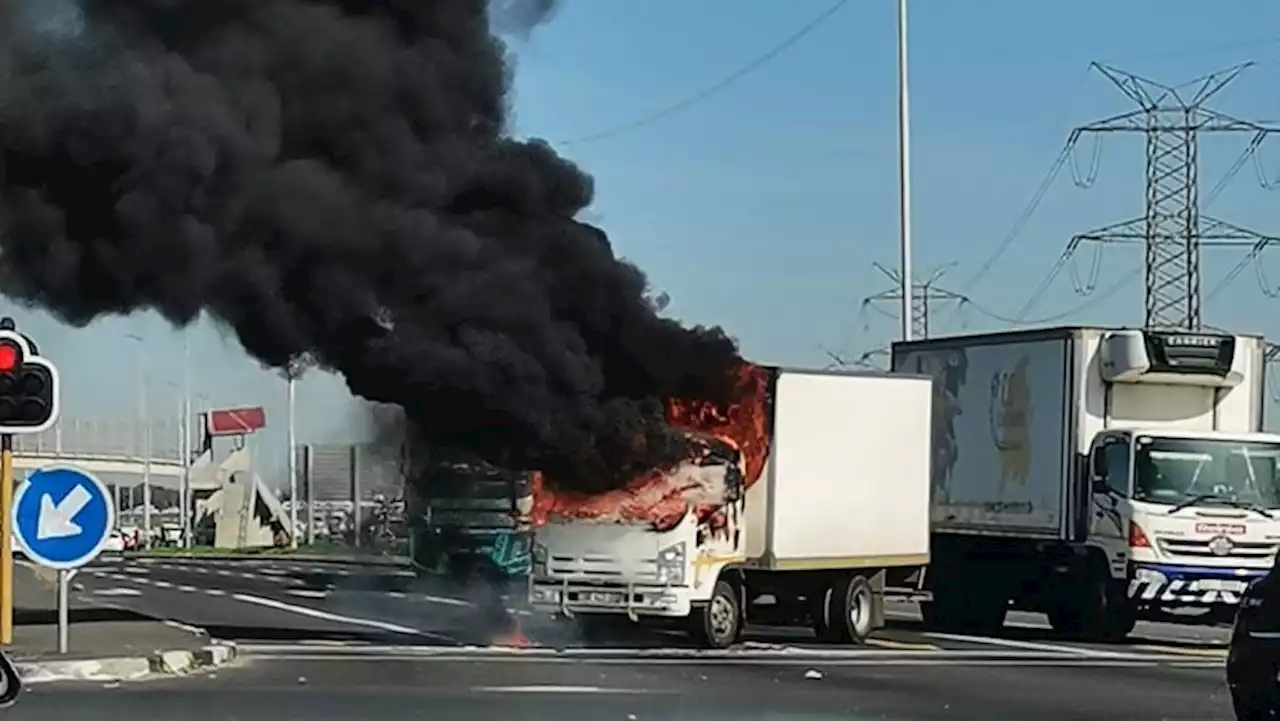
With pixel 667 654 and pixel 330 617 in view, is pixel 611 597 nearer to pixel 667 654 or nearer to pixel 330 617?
pixel 667 654

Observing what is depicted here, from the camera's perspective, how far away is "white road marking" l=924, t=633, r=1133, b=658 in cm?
2359

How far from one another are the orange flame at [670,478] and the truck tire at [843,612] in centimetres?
241

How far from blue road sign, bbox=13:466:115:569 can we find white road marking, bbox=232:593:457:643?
20.9 feet

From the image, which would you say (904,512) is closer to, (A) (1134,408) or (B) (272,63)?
(A) (1134,408)

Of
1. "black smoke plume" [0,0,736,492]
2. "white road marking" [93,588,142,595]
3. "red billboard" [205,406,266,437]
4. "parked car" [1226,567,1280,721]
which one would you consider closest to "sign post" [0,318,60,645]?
"black smoke plume" [0,0,736,492]

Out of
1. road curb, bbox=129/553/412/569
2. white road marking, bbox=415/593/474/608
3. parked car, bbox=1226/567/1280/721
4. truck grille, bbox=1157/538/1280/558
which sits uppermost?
parked car, bbox=1226/567/1280/721

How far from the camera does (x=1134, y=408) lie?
1005 inches

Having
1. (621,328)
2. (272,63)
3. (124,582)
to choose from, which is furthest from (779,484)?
(124,582)

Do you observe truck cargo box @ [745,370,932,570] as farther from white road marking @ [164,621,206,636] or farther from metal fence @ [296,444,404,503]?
white road marking @ [164,621,206,636]

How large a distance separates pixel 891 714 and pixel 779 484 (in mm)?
6805

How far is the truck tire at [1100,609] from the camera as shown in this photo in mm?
25031

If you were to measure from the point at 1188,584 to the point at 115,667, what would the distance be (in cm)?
1225

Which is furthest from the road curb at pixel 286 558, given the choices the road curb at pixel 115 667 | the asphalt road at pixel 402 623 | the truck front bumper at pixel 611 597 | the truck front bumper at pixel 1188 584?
the truck front bumper at pixel 1188 584

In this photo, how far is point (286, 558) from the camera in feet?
205
